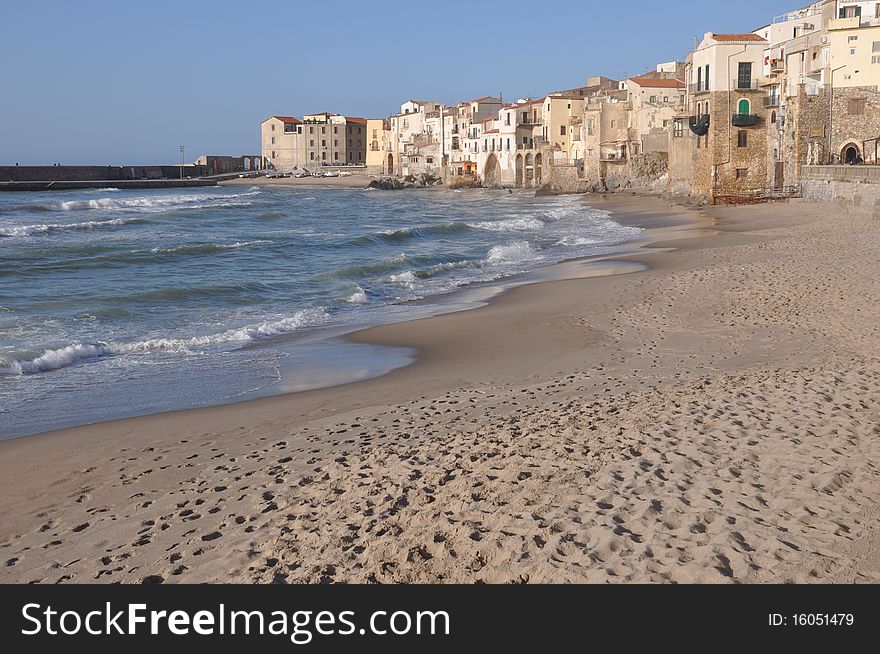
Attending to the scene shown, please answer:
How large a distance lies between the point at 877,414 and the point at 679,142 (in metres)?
39.6

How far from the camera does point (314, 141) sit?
125m

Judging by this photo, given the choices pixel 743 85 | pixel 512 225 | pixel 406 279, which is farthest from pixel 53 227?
pixel 743 85

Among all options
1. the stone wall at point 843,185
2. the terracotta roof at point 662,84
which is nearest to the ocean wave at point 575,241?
the stone wall at point 843,185

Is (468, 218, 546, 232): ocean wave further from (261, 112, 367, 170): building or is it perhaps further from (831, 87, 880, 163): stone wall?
(261, 112, 367, 170): building

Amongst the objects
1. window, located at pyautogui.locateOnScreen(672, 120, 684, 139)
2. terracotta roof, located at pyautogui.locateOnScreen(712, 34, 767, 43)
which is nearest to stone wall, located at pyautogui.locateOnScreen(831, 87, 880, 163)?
terracotta roof, located at pyautogui.locateOnScreen(712, 34, 767, 43)

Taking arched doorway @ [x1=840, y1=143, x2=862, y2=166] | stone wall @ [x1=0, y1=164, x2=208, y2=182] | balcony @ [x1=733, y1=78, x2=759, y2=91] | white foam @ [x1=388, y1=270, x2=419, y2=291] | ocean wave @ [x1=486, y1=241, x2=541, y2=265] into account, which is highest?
stone wall @ [x1=0, y1=164, x2=208, y2=182]

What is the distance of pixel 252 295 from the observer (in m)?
19.7

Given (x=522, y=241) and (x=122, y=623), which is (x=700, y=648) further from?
(x=522, y=241)

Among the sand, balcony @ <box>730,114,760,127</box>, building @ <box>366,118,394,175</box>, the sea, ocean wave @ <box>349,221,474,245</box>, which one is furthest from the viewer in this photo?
building @ <box>366,118,394,175</box>

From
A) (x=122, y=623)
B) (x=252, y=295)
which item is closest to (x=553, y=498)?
(x=122, y=623)

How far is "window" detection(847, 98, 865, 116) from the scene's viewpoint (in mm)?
34125

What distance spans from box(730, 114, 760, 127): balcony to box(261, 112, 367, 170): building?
300 feet

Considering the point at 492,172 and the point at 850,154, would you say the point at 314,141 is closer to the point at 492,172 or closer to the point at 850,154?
the point at 492,172

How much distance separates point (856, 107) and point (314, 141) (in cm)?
9864
